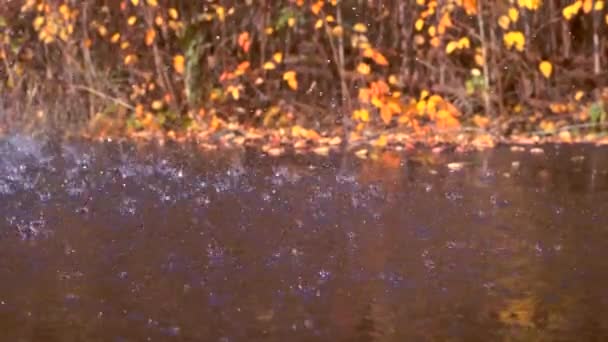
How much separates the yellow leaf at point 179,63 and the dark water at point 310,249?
2.27 m

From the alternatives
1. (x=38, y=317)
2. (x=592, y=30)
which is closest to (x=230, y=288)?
(x=38, y=317)

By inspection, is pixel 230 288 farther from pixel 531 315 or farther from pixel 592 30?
pixel 592 30

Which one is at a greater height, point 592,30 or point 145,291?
point 592,30

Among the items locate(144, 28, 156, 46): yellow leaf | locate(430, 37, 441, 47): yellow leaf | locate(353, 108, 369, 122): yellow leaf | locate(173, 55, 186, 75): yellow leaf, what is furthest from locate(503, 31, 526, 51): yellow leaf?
locate(144, 28, 156, 46): yellow leaf

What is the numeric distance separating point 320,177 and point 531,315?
10.4ft

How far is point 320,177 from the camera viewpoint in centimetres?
682

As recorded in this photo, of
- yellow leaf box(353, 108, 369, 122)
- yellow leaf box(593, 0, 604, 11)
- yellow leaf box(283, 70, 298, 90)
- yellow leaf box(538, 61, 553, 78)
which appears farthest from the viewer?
yellow leaf box(283, 70, 298, 90)

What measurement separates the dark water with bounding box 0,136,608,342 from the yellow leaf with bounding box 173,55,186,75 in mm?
2274

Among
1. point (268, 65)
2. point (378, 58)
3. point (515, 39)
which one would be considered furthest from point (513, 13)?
point (268, 65)

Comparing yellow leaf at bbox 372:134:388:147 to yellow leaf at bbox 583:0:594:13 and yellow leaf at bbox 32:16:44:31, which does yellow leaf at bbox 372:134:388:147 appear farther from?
yellow leaf at bbox 32:16:44:31

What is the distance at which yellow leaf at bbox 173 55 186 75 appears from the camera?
961 cm

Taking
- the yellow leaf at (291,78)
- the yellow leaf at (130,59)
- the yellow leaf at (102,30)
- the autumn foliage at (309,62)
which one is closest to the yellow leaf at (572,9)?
the autumn foliage at (309,62)

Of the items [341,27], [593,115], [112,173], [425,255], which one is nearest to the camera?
[425,255]

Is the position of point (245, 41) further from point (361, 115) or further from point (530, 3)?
point (530, 3)
